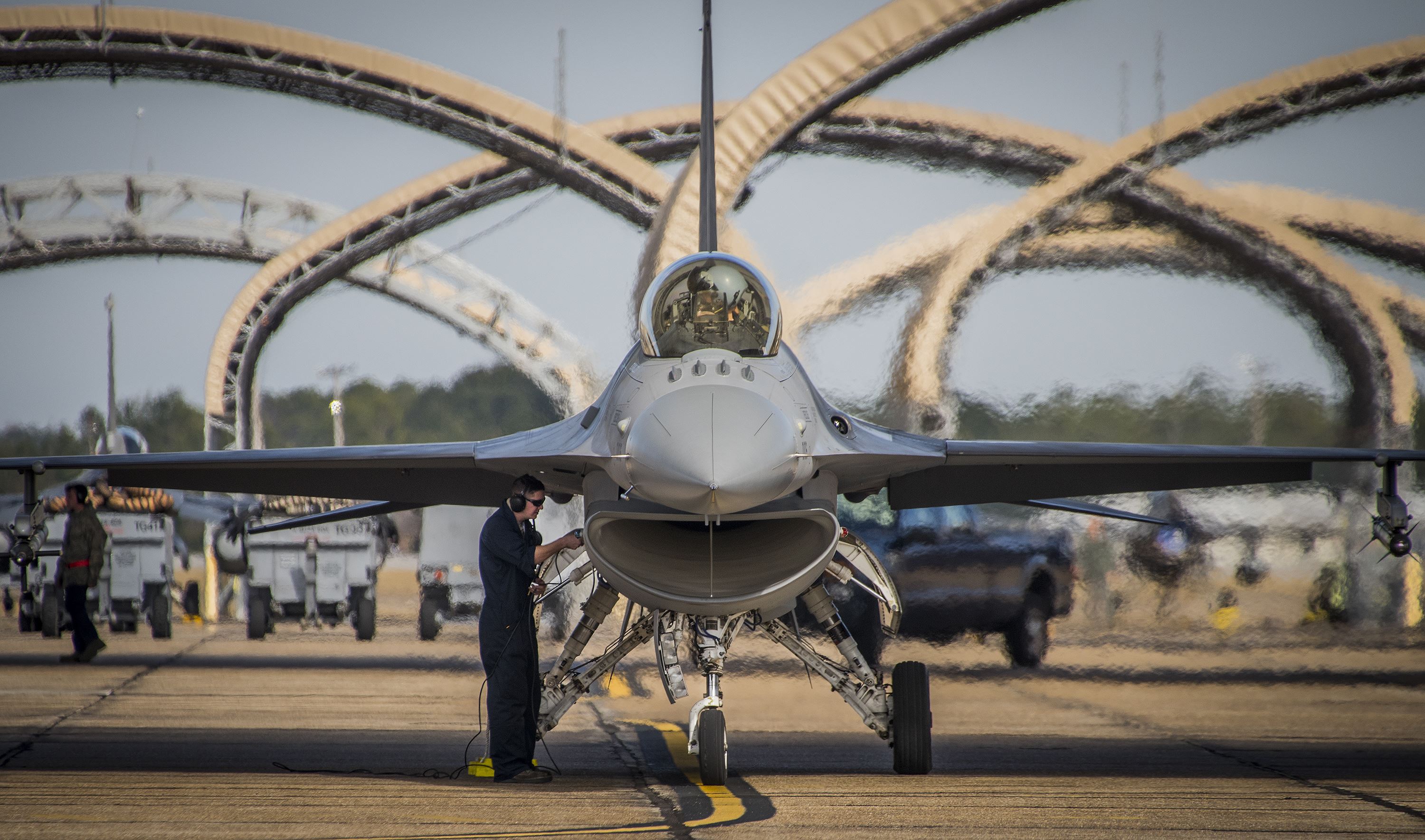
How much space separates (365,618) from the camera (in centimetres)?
1670

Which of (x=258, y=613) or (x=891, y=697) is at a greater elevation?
(x=891, y=697)

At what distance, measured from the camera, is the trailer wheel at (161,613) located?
658 inches

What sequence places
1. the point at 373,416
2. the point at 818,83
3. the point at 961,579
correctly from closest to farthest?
the point at 961,579
the point at 818,83
the point at 373,416

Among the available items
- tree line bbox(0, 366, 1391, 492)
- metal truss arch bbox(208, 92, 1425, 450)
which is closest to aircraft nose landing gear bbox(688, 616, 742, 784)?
tree line bbox(0, 366, 1391, 492)

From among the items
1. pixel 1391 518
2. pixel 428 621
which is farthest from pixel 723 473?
pixel 428 621

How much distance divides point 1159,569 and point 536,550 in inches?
319

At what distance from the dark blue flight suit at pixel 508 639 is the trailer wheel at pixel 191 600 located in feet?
48.6

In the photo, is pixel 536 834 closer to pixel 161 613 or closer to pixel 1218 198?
pixel 1218 198

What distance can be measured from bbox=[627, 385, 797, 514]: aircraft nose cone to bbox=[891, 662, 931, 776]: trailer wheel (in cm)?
215

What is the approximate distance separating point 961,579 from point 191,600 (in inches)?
528

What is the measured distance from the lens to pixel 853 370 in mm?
13117

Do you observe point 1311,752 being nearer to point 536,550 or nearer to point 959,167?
point 536,550

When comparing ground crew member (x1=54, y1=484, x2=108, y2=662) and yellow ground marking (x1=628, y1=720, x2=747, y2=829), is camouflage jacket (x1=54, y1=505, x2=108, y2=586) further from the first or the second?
yellow ground marking (x1=628, y1=720, x2=747, y2=829)

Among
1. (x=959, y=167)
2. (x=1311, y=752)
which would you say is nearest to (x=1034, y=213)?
(x=959, y=167)
